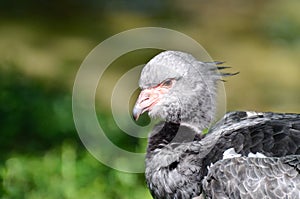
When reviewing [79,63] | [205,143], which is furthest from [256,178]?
[79,63]

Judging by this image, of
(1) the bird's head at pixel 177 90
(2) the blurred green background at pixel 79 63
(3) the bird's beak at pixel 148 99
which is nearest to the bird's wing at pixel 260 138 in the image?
(1) the bird's head at pixel 177 90

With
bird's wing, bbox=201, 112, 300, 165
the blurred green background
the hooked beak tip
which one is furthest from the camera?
the blurred green background

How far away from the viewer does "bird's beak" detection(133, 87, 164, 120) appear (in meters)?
3.75

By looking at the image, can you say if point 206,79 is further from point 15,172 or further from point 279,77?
point 279,77

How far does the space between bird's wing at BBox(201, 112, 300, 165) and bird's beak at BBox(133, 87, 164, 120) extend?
0.91ft

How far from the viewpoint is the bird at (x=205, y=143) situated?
10.8 feet

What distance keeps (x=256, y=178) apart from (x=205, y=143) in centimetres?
43

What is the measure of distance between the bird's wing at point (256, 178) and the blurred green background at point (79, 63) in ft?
4.02

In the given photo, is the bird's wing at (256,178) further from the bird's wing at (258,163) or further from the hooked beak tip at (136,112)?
the hooked beak tip at (136,112)

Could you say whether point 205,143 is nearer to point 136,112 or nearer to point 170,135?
point 170,135

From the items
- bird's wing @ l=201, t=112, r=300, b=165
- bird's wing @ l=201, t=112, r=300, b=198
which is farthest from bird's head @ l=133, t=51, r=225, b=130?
bird's wing @ l=201, t=112, r=300, b=198

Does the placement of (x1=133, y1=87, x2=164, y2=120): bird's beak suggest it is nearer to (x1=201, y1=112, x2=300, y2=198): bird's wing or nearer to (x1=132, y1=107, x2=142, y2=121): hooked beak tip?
(x1=132, y1=107, x2=142, y2=121): hooked beak tip

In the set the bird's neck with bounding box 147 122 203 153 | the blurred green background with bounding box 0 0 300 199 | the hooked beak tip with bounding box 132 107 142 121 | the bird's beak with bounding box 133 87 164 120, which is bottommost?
the blurred green background with bounding box 0 0 300 199

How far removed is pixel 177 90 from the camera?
12.5 ft
